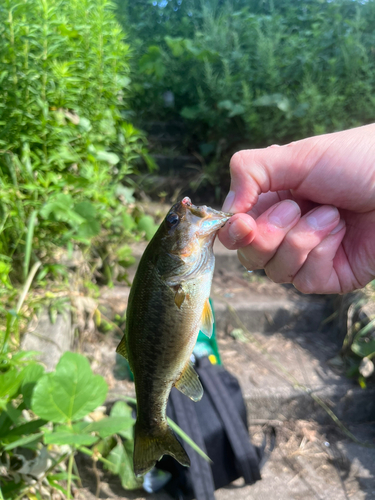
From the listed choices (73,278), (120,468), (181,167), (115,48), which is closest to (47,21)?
(115,48)

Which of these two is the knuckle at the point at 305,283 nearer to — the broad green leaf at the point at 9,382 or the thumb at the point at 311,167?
the thumb at the point at 311,167

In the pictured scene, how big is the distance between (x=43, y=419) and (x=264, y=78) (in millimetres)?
4729

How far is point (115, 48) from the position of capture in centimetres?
294

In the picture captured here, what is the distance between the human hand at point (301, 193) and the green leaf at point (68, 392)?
901 mm

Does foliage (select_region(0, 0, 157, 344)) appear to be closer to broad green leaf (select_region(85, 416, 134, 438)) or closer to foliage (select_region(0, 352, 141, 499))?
foliage (select_region(0, 352, 141, 499))

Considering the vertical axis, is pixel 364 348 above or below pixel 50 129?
below

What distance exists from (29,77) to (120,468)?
2.43 m

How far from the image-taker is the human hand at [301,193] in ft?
4.72

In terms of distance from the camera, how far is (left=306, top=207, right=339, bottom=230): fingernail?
1.48 metres

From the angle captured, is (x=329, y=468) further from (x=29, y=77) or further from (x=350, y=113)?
(x=350, y=113)

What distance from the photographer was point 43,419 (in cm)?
163

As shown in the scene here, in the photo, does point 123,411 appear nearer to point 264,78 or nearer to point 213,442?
point 213,442

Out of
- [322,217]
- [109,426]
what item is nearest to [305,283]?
[322,217]

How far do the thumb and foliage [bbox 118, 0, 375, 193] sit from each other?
3156 millimetres
